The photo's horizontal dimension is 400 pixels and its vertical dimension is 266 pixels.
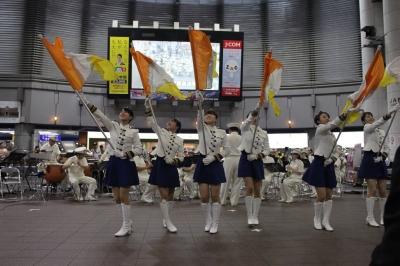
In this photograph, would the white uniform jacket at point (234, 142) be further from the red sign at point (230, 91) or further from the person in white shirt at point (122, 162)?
the red sign at point (230, 91)

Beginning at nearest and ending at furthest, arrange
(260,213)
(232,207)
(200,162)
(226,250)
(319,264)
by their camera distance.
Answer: (319,264) → (226,250) → (200,162) → (260,213) → (232,207)

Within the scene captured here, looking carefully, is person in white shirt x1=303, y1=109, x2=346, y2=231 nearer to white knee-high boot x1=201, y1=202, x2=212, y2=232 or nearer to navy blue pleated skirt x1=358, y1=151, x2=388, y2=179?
navy blue pleated skirt x1=358, y1=151, x2=388, y2=179

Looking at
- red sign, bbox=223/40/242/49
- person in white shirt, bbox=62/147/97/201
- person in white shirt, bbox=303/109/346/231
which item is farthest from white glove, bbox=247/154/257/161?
red sign, bbox=223/40/242/49

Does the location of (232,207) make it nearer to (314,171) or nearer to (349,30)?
(314,171)

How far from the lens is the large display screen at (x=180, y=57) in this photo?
16094mm

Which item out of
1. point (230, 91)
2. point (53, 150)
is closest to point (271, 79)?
point (53, 150)

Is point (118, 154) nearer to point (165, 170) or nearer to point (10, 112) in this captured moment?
point (165, 170)

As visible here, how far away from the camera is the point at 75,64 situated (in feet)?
16.5

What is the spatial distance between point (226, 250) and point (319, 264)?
111cm

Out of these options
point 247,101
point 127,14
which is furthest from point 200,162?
point 127,14

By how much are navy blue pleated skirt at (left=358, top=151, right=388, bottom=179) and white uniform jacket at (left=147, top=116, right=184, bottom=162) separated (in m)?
3.30

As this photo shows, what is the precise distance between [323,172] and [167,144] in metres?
2.58

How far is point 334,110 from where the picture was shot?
1797 cm

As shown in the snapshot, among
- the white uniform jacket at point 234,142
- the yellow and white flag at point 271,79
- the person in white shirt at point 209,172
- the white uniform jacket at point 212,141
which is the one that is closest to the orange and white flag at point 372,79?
the yellow and white flag at point 271,79
